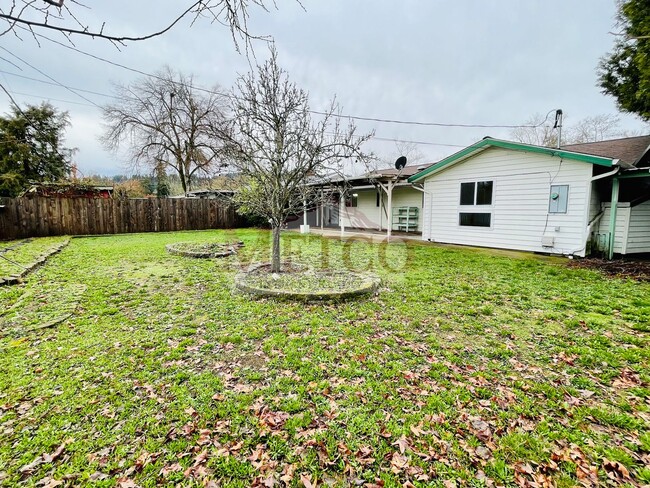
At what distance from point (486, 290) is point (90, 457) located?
5.58 metres

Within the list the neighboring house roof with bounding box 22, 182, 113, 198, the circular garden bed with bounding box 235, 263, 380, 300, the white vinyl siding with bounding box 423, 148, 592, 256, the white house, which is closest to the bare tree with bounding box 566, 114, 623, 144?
the white house

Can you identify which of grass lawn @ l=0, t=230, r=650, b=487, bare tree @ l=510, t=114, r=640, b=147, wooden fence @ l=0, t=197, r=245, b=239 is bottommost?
grass lawn @ l=0, t=230, r=650, b=487

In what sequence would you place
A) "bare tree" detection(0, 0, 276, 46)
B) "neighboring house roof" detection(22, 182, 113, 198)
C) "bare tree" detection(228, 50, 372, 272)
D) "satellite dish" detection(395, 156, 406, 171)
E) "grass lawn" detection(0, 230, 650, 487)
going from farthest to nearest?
"neighboring house roof" detection(22, 182, 113, 198)
"satellite dish" detection(395, 156, 406, 171)
"bare tree" detection(228, 50, 372, 272)
"grass lawn" detection(0, 230, 650, 487)
"bare tree" detection(0, 0, 276, 46)

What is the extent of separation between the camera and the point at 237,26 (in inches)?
67.9

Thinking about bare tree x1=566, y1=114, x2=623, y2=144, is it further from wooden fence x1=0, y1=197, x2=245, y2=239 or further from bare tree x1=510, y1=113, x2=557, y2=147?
wooden fence x1=0, y1=197, x2=245, y2=239

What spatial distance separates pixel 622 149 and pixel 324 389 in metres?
12.1

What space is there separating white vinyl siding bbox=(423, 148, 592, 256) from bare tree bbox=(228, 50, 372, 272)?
5860 mm

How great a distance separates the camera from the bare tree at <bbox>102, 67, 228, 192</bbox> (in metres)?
21.2

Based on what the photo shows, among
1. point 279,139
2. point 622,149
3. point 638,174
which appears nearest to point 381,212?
point 622,149

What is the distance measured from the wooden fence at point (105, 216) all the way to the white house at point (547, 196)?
804 cm

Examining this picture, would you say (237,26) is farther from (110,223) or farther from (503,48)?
(503,48)

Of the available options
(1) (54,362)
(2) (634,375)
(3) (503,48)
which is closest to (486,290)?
(2) (634,375)

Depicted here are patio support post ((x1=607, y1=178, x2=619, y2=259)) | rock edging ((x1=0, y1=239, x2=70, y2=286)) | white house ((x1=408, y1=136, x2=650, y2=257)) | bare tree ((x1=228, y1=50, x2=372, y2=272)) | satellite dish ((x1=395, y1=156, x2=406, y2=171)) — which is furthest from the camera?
satellite dish ((x1=395, y1=156, x2=406, y2=171))

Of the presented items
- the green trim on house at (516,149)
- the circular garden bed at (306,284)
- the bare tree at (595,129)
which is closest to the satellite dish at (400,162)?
the green trim on house at (516,149)
